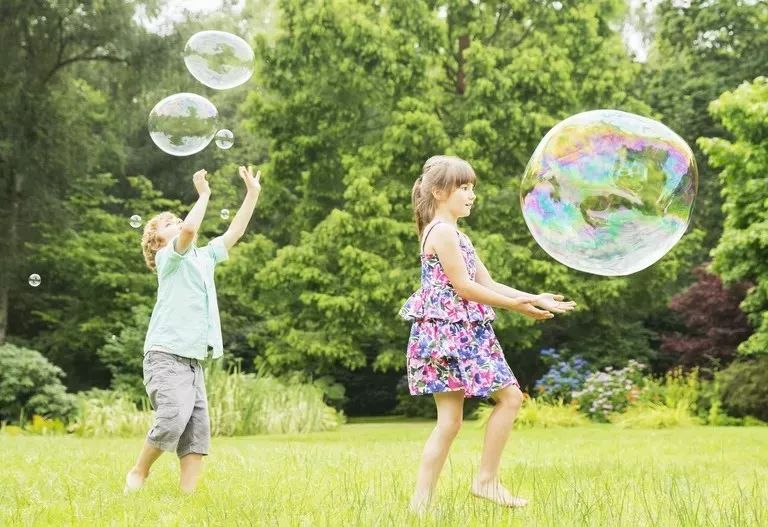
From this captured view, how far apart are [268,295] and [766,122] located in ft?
27.9

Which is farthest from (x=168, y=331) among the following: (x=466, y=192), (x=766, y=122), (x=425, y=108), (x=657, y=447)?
(x=425, y=108)

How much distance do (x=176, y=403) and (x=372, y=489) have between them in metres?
1.06

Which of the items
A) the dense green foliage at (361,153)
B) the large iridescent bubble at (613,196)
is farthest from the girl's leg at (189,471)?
the dense green foliage at (361,153)

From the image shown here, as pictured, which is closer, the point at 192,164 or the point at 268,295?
the point at 268,295

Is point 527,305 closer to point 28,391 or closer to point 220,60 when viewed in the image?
point 220,60

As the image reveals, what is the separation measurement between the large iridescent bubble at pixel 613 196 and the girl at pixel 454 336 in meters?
0.71

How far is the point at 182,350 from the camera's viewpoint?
4812mm

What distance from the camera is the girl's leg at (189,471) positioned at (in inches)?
192

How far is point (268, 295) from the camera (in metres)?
16.8

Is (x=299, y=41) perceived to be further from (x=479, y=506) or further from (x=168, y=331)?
(x=479, y=506)

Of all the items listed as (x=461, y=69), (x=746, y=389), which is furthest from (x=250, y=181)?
(x=461, y=69)

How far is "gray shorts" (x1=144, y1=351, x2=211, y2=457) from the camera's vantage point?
4.70 m

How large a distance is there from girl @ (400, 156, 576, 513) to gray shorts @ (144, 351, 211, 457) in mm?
1257

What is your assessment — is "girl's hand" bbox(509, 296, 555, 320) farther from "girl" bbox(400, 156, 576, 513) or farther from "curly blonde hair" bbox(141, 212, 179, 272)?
"curly blonde hair" bbox(141, 212, 179, 272)
